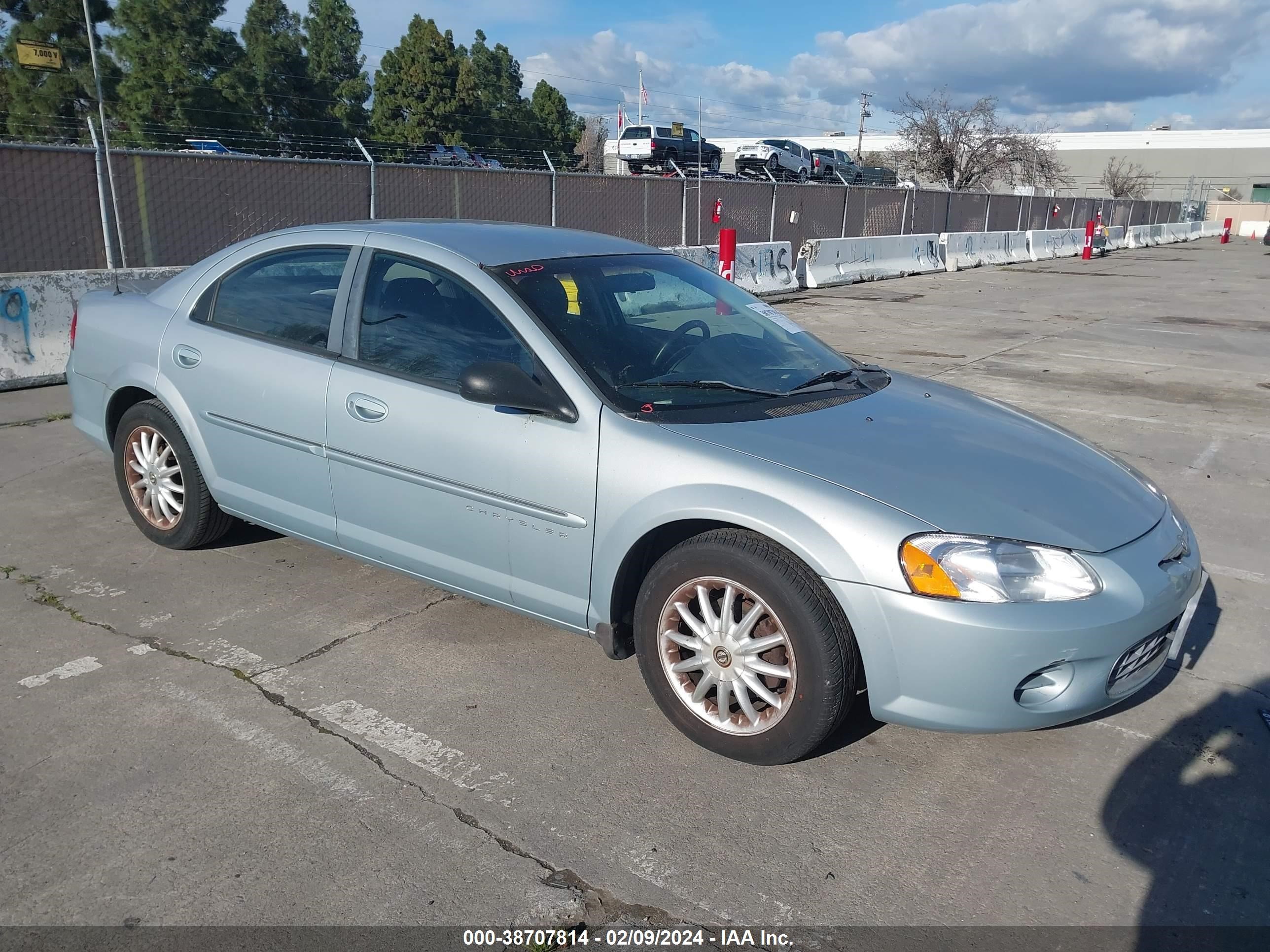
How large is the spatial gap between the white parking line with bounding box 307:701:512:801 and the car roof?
169 cm

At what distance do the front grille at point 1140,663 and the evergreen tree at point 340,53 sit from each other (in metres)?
43.3

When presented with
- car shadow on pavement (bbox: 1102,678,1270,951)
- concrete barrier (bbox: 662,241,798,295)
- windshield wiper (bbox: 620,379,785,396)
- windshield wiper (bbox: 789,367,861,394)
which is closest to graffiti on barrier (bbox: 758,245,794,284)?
concrete barrier (bbox: 662,241,798,295)

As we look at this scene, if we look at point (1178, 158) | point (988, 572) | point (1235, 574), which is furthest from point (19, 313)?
point (1178, 158)

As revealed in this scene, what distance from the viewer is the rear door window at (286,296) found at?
406cm

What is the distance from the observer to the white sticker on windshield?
4293mm

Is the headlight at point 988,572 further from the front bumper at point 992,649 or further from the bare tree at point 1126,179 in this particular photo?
the bare tree at point 1126,179

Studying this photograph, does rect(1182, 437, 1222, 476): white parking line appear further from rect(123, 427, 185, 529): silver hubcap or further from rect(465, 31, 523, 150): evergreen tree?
rect(465, 31, 523, 150): evergreen tree

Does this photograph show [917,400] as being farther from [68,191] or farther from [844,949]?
[68,191]

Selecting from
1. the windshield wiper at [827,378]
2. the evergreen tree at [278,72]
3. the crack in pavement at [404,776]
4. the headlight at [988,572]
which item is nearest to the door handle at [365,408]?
the crack in pavement at [404,776]

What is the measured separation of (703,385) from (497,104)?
51546 mm

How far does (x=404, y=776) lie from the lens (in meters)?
3.04

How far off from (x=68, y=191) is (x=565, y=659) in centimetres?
941

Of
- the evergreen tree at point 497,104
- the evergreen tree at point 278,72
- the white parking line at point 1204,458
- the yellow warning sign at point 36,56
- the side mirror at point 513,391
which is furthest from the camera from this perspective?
the evergreen tree at point 497,104

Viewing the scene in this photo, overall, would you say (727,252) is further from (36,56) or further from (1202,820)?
(1202,820)
